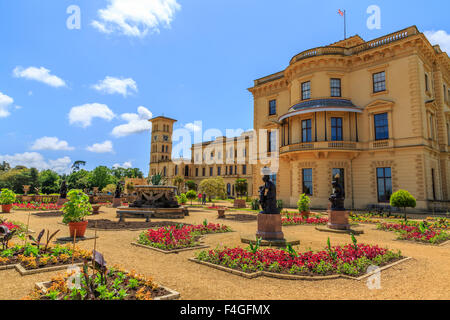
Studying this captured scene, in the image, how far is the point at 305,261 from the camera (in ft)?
20.8

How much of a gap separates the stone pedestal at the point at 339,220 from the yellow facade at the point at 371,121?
1303 cm

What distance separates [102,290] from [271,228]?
258 inches

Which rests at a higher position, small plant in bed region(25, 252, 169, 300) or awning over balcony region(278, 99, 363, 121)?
awning over balcony region(278, 99, 363, 121)

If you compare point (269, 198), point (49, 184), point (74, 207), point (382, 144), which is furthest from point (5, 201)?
point (49, 184)

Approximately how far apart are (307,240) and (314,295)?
588 centimetres

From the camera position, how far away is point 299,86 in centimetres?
2861

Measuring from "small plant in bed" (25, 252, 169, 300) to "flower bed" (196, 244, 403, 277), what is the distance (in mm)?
2243

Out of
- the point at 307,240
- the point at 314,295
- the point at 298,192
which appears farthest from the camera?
the point at 298,192

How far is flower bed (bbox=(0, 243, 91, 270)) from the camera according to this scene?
5965 mm

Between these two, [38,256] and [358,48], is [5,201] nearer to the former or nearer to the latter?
[38,256]

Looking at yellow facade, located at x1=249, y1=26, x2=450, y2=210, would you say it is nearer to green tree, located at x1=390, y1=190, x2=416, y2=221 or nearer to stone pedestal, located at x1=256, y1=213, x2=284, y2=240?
green tree, located at x1=390, y1=190, x2=416, y2=221

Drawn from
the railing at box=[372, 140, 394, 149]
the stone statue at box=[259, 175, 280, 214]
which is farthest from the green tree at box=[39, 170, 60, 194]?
the stone statue at box=[259, 175, 280, 214]

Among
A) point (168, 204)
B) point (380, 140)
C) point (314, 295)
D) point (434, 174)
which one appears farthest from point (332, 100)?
point (314, 295)
